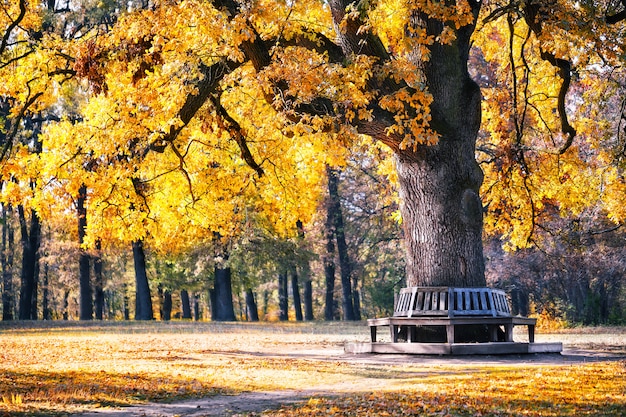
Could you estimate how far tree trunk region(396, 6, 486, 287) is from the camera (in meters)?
15.1

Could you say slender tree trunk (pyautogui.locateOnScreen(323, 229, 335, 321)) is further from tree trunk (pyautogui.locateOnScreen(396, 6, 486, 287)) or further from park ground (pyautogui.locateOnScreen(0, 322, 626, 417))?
tree trunk (pyautogui.locateOnScreen(396, 6, 486, 287))

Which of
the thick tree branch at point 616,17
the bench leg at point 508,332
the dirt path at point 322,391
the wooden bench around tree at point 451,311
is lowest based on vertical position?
the dirt path at point 322,391

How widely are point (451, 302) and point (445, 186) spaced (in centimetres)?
219

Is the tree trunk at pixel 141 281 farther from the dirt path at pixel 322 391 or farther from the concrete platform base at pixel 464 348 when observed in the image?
the concrete platform base at pixel 464 348

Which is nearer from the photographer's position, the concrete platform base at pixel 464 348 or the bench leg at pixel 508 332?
the concrete platform base at pixel 464 348

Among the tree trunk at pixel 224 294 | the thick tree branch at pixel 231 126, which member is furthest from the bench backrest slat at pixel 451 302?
the tree trunk at pixel 224 294

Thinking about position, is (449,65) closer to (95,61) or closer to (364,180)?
(95,61)

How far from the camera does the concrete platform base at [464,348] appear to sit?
14.2 meters

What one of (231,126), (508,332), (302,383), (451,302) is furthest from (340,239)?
(302,383)

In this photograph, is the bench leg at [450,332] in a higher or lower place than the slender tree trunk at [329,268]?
lower

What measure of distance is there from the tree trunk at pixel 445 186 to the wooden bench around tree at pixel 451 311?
0.42 metres

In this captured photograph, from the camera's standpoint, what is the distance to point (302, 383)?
35.8 ft

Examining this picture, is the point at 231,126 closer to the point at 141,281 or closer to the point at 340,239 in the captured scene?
the point at 141,281

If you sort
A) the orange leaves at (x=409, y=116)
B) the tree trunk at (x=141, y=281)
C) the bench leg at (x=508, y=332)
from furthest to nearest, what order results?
the tree trunk at (x=141, y=281)
the bench leg at (x=508, y=332)
the orange leaves at (x=409, y=116)
